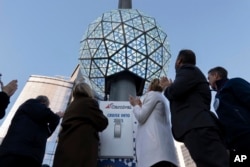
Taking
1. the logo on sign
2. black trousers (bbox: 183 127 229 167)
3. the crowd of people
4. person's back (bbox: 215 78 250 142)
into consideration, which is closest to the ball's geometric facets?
the logo on sign

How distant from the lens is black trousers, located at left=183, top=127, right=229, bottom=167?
224 centimetres

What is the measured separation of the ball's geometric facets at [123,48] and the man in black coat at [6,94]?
128 cm

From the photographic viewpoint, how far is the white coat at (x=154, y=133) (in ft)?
8.88

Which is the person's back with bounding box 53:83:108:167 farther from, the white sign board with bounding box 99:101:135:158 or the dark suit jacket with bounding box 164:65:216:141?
the dark suit jacket with bounding box 164:65:216:141

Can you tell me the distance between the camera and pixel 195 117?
97.8 inches

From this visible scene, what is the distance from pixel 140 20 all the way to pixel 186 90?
2122mm

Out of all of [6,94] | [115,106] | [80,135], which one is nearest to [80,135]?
[80,135]

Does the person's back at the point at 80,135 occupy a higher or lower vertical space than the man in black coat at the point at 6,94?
lower

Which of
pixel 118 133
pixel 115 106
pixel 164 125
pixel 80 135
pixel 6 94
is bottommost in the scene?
pixel 80 135

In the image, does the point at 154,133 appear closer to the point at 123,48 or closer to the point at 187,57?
the point at 187,57

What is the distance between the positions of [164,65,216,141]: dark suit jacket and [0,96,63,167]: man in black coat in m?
1.26

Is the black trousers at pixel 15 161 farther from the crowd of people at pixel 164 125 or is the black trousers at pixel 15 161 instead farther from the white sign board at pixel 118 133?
the white sign board at pixel 118 133

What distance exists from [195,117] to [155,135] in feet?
1.56

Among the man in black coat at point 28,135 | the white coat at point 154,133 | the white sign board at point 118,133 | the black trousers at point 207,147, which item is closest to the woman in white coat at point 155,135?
the white coat at point 154,133
